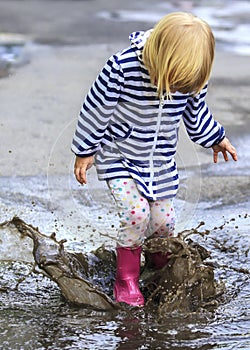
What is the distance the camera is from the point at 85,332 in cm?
345

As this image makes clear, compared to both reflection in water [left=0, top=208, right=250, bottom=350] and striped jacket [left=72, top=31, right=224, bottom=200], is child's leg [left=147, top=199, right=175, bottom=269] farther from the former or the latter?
reflection in water [left=0, top=208, right=250, bottom=350]

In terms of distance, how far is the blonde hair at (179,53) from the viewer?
3375 millimetres

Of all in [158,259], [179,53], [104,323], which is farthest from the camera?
[158,259]

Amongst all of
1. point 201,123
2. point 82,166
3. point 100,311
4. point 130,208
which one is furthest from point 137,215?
point 201,123

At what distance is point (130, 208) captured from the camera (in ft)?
11.9

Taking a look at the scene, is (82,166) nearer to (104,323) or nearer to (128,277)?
(128,277)

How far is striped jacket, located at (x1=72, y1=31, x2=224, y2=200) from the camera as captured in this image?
3.53 meters

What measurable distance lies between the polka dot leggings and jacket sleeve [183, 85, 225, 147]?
0.36m

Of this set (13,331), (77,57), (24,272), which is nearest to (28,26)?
(77,57)

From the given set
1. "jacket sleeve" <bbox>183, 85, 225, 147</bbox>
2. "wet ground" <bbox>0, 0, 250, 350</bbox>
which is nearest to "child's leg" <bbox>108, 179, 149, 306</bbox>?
"wet ground" <bbox>0, 0, 250, 350</bbox>

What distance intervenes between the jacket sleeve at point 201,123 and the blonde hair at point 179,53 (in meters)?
0.32

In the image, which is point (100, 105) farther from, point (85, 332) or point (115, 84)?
point (85, 332)

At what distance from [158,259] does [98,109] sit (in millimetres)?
801

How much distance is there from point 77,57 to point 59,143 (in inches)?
162
